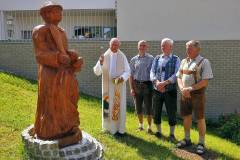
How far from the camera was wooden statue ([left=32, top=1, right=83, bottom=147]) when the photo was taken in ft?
17.5

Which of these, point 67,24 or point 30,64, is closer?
point 30,64

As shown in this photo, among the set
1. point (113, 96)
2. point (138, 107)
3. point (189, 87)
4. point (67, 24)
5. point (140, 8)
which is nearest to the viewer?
point (189, 87)

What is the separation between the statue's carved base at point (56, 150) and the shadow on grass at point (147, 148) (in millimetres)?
1621

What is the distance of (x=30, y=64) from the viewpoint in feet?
39.4

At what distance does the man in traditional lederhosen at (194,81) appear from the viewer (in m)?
7.15

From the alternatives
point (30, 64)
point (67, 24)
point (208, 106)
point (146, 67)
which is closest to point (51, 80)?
point (146, 67)

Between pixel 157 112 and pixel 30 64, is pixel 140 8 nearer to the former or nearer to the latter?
pixel 30 64

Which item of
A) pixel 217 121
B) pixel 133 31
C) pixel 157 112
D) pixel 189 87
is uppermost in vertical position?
pixel 133 31

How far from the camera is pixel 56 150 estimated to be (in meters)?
5.36

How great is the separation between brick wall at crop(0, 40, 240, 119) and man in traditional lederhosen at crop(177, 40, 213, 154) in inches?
175

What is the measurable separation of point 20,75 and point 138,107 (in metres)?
4.82

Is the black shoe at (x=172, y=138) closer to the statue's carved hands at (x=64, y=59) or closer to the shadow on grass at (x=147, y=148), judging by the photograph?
the shadow on grass at (x=147, y=148)

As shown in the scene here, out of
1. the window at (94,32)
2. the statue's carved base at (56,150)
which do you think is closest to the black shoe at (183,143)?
the statue's carved base at (56,150)

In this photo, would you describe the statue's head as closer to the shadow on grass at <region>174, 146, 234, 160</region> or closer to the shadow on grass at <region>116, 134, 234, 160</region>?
the shadow on grass at <region>116, 134, 234, 160</region>
